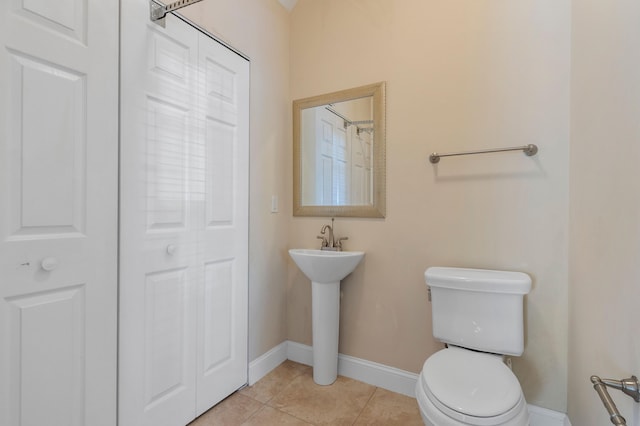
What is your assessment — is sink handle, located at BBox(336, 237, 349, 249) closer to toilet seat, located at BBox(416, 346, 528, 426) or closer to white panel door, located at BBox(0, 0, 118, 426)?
toilet seat, located at BBox(416, 346, 528, 426)

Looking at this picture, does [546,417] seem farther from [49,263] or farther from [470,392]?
[49,263]

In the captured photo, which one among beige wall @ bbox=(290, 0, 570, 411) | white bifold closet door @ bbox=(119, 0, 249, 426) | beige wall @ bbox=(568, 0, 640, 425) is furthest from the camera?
beige wall @ bbox=(290, 0, 570, 411)

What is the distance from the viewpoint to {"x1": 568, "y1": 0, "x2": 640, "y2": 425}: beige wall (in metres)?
0.87

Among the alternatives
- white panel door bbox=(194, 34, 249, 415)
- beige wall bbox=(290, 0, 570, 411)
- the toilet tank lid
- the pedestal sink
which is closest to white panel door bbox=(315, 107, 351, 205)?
beige wall bbox=(290, 0, 570, 411)

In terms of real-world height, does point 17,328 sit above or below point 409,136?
below

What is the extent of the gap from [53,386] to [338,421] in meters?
1.27

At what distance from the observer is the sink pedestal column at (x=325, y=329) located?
75.3 inches

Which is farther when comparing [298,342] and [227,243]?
[298,342]

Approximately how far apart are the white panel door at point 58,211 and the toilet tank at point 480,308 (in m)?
1.49

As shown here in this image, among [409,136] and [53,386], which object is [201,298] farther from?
[409,136]

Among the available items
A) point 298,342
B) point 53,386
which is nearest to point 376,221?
point 298,342

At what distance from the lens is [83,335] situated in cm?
113

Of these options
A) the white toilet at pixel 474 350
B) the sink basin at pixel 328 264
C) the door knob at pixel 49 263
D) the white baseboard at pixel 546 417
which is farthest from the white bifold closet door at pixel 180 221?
the white baseboard at pixel 546 417

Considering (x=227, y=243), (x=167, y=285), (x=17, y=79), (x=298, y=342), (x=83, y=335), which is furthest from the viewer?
(x=298, y=342)
